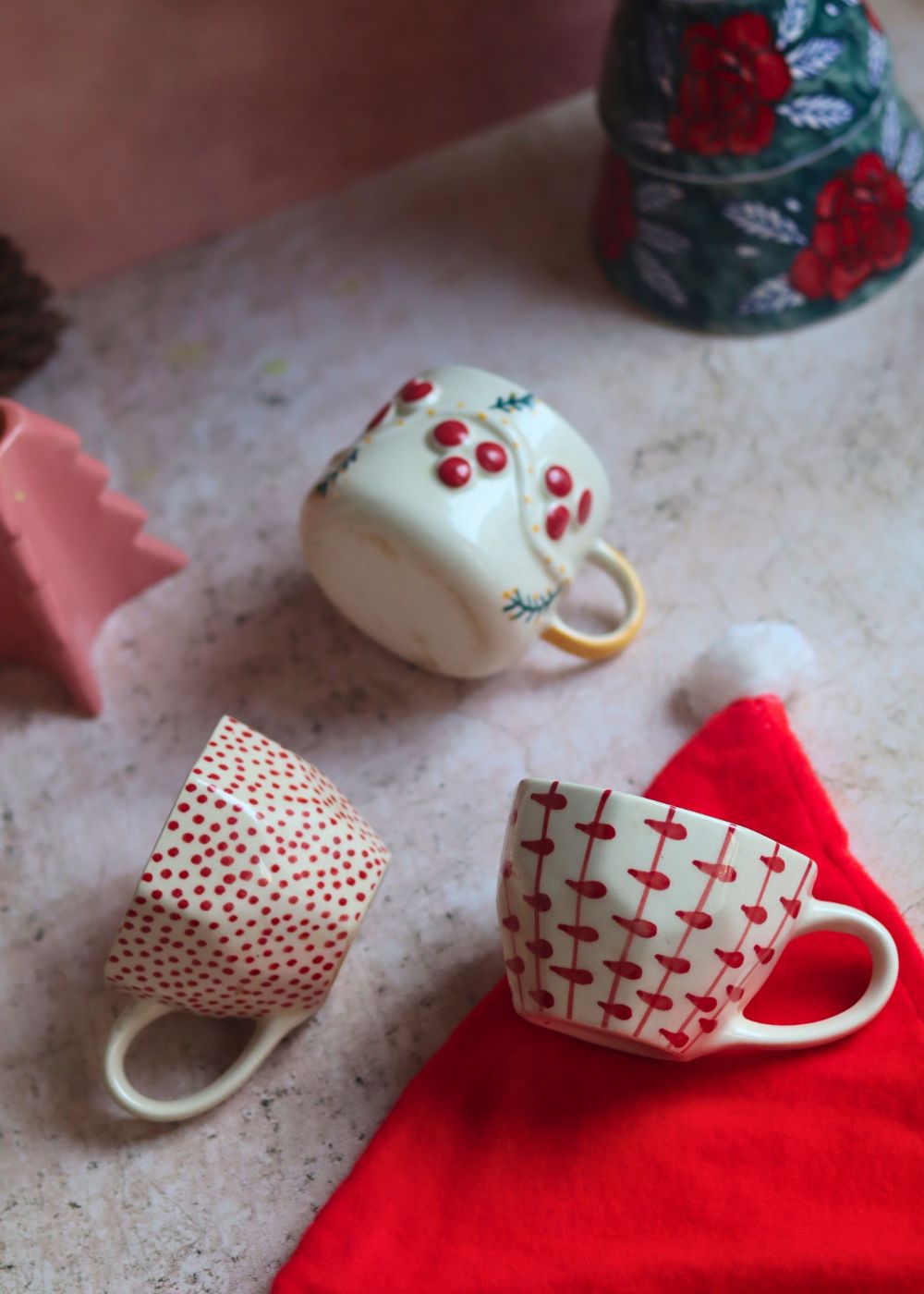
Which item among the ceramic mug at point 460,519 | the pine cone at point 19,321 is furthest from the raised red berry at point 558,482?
the pine cone at point 19,321

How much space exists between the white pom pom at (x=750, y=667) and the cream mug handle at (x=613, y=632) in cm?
5

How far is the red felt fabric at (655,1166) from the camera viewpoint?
0.51m

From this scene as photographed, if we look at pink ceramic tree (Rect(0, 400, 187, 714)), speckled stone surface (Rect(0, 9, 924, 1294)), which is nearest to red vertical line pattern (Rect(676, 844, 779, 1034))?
speckled stone surface (Rect(0, 9, 924, 1294))

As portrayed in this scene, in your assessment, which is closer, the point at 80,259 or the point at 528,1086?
the point at 528,1086

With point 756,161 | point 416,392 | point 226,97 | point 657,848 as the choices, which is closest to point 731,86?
point 756,161

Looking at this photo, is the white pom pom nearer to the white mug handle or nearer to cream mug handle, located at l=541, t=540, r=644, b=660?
cream mug handle, located at l=541, t=540, r=644, b=660

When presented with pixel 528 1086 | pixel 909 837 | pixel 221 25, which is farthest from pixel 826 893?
pixel 221 25

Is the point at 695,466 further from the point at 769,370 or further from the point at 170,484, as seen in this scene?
the point at 170,484

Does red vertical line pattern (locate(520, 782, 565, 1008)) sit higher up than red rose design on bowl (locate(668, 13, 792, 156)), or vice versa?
red rose design on bowl (locate(668, 13, 792, 156))

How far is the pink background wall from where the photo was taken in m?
0.83

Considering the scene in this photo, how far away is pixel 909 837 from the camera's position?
624 mm

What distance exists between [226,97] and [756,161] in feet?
1.29

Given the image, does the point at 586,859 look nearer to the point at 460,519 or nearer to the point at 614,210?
the point at 460,519

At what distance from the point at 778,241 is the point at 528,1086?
53 cm
